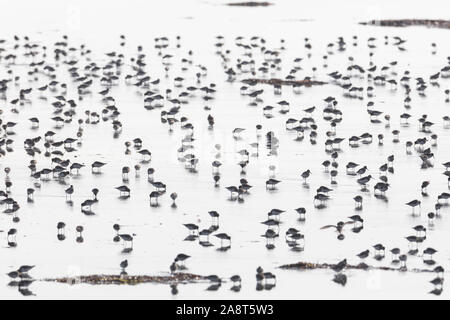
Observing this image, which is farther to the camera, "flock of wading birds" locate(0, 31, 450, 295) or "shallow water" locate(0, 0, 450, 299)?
"flock of wading birds" locate(0, 31, 450, 295)

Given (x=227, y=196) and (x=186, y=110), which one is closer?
(x=227, y=196)

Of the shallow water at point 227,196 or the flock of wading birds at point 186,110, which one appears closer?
the shallow water at point 227,196

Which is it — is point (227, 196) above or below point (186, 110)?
below

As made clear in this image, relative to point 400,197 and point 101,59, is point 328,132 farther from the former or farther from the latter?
point 101,59
